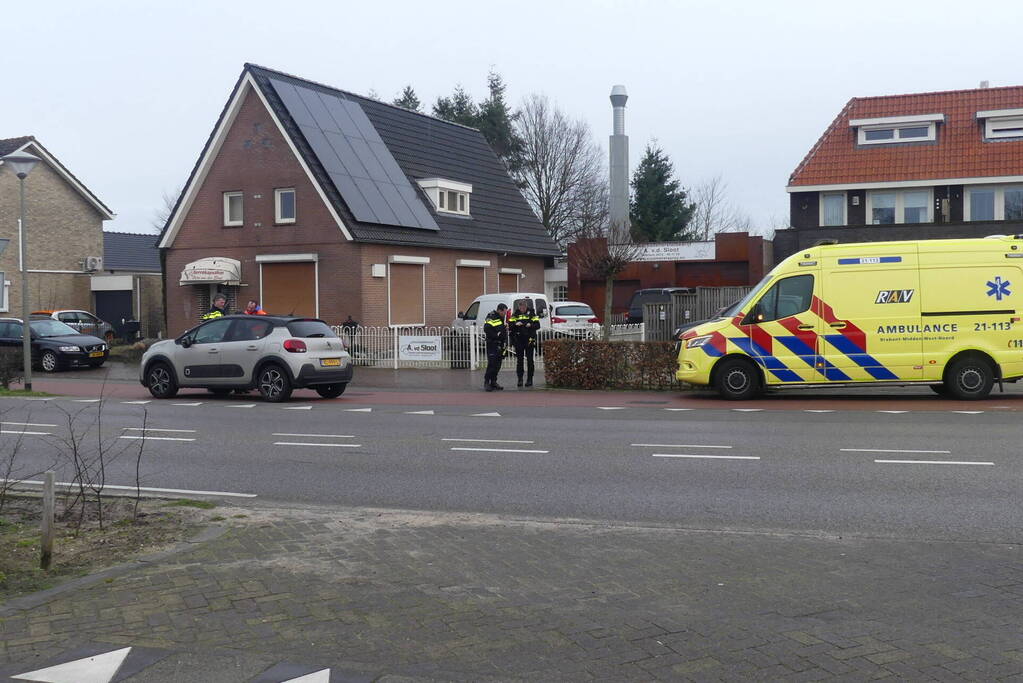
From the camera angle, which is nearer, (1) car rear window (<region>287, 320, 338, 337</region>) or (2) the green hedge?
(1) car rear window (<region>287, 320, 338, 337</region>)

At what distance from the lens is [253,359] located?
62.5 ft

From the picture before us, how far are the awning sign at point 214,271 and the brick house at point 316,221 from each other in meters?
0.03

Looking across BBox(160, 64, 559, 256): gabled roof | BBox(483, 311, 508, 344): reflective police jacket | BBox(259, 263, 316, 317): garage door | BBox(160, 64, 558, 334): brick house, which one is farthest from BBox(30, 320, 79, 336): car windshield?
BBox(483, 311, 508, 344): reflective police jacket

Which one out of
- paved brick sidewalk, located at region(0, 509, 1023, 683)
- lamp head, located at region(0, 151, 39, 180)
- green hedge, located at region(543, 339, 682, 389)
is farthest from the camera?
A: lamp head, located at region(0, 151, 39, 180)

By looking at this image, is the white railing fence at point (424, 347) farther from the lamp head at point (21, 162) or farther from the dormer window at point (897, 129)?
the dormer window at point (897, 129)

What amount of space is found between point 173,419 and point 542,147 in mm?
49123

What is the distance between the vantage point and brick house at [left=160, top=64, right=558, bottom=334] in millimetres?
30641

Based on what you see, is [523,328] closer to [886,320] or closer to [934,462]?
[886,320]

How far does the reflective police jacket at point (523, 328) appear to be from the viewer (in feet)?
69.8

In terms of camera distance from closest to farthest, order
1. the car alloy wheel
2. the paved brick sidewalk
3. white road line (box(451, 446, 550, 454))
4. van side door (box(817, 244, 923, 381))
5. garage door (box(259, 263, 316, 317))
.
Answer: the paved brick sidewalk < white road line (box(451, 446, 550, 454)) < van side door (box(817, 244, 923, 381)) < the car alloy wheel < garage door (box(259, 263, 316, 317))

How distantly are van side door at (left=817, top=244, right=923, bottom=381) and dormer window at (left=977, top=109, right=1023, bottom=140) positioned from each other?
23.4 m

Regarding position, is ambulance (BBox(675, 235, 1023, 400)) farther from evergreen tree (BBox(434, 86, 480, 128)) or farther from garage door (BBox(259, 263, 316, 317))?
evergreen tree (BBox(434, 86, 480, 128))

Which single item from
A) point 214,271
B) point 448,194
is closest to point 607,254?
point 448,194

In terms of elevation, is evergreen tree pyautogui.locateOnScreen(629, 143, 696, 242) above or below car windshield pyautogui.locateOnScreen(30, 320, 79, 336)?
above
